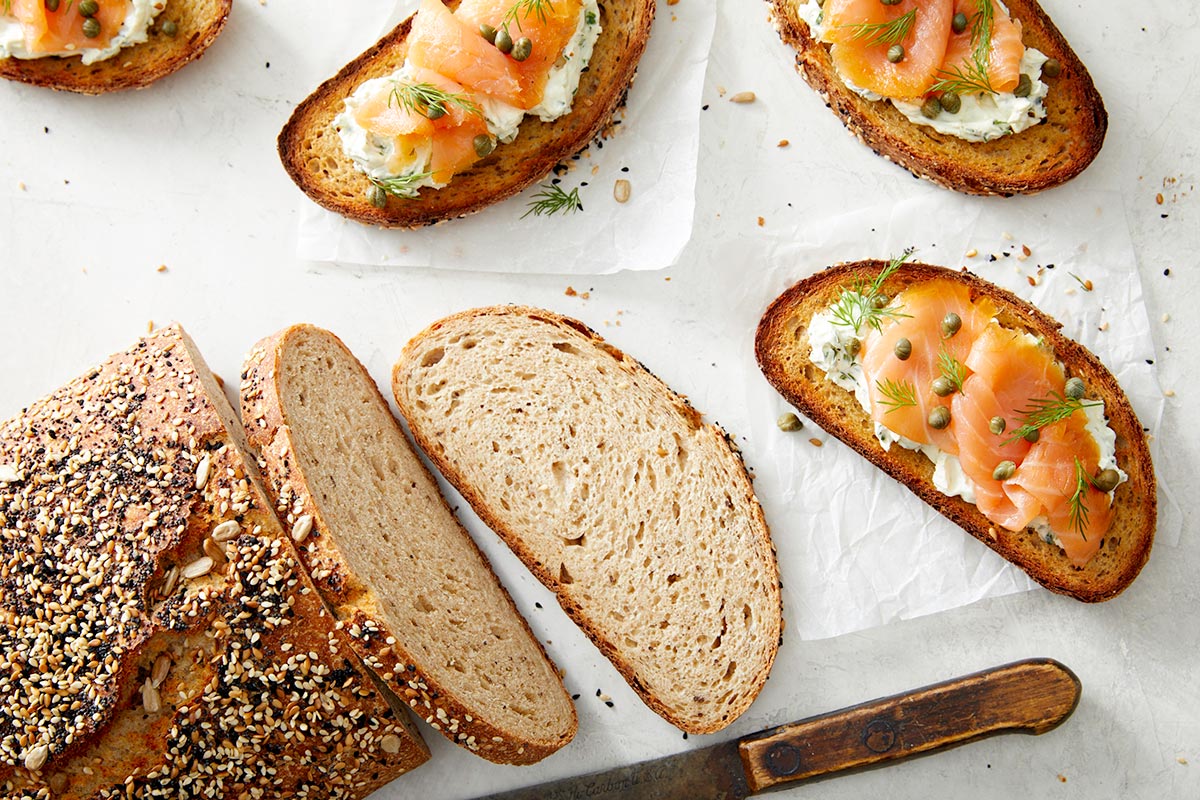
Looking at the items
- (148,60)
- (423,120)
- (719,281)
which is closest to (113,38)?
(148,60)

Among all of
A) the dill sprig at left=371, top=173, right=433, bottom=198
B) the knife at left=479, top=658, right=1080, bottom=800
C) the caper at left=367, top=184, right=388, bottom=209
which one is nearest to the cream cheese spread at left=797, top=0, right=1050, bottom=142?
the dill sprig at left=371, top=173, right=433, bottom=198

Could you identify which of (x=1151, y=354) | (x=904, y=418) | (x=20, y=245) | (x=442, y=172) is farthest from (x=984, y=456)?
(x=20, y=245)

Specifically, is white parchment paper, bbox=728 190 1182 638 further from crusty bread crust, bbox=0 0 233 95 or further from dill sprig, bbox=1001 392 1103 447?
crusty bread crust, bbox=0 0 233 95

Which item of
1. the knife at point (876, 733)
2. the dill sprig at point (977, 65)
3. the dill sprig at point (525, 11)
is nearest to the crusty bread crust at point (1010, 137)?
the dill sprig at point (977, 65)

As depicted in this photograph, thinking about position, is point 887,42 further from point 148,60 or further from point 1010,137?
point 148,60

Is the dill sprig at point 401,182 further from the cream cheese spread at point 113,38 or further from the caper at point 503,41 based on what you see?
the cream cheese spread at point 113,38

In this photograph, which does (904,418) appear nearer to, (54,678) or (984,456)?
(984,456)
